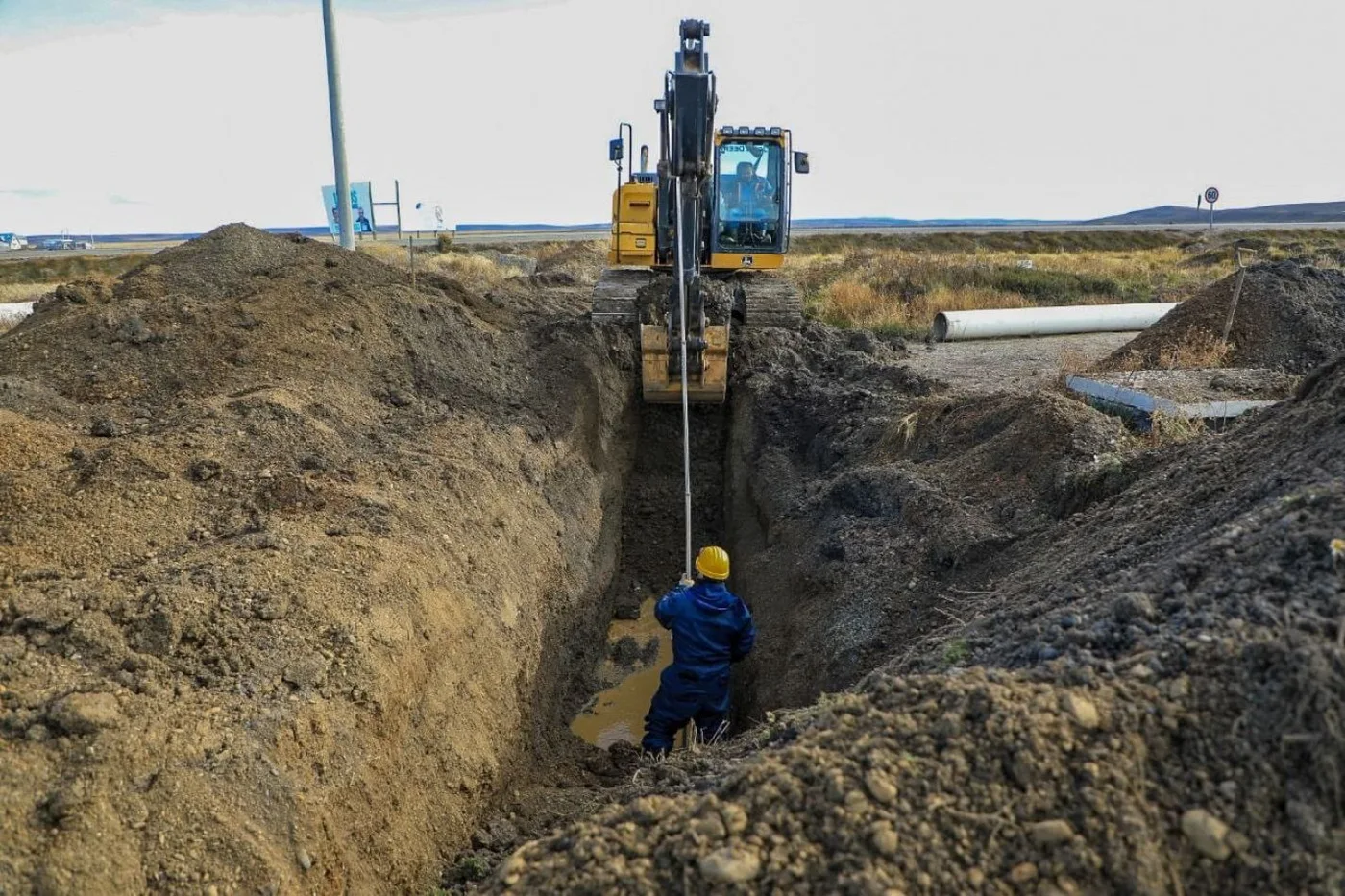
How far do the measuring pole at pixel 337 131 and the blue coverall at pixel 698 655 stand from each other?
962 cm

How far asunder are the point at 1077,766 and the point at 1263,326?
11150 millimetres

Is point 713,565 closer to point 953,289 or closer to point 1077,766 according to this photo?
point 1077,766

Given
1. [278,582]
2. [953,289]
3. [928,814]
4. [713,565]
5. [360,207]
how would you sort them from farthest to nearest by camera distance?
1. [953,289]
2. [360,207]
3. [713,565]
4. [278,582]
5. [928,814]

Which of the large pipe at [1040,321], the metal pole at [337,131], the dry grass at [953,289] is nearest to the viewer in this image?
the metal pole at [337,131]

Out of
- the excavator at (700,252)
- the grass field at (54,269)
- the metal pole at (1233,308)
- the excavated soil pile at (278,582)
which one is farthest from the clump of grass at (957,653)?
the grass field at (54,269)

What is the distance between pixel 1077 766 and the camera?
2.87 metres

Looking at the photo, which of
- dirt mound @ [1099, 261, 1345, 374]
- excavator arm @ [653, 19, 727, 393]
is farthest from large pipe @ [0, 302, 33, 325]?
dirt mound @ [1099, 261, 1345, 374]

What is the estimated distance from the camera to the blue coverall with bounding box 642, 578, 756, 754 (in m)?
6.54

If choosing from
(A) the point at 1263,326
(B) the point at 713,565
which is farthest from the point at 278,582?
(A) the point at 1263,326

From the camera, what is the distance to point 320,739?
14.3 feet

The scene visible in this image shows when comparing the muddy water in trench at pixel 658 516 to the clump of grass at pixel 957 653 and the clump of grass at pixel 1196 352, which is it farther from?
the clump of grass at pixel 1196 352

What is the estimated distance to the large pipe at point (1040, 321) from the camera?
54.4 feet

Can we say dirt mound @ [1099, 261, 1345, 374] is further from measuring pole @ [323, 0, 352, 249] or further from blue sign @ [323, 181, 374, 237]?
blue sign @ [323, 181, 374, 237]

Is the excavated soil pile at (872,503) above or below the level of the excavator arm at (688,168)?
below
